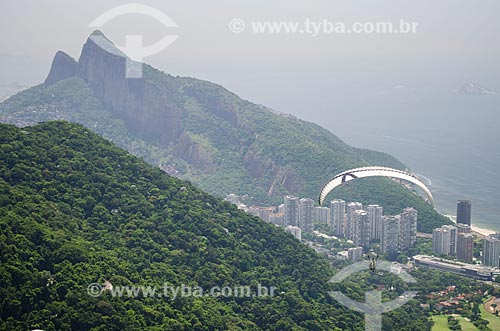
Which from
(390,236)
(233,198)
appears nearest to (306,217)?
(390,236)

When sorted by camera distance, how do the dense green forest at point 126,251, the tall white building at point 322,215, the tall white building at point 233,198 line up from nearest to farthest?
the dense green forest at point 126,251, the tall white building at point 322,215, the tall white building at point 233,198

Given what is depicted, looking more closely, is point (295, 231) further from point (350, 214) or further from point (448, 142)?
point (448, 142)

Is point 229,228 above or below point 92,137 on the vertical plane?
below

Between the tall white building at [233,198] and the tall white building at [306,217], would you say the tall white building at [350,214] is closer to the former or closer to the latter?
the tall white building at [306,217]

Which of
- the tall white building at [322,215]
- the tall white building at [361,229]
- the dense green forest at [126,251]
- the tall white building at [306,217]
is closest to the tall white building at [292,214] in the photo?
the tall white building at [306,217]

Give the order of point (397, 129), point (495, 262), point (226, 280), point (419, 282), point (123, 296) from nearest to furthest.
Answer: point (123, 296)
point (226, 280)
point (419, 282)
point (495, 262)
point (397, 129)

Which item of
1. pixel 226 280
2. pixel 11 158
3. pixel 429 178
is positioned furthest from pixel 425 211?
pixel 11 158

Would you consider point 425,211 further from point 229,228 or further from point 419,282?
point 229,228
